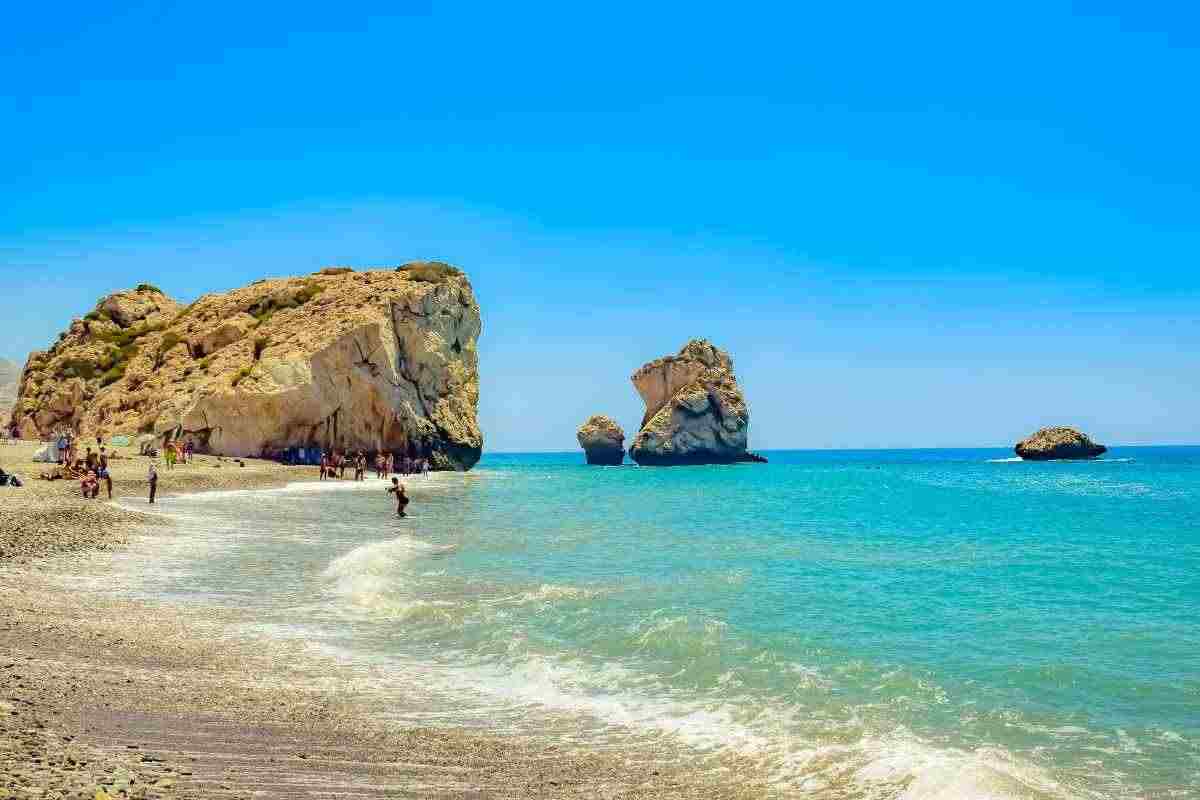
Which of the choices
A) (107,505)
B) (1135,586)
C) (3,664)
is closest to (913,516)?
(1135,586)

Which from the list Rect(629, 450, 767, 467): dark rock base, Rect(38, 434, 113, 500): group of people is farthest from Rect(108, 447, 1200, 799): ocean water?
Rect(629, 450, 767, 467): dark rock base

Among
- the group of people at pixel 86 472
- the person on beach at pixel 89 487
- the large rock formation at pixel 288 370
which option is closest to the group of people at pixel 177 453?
the large rock formation at pixel 288 370

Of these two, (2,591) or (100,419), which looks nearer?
(2,591)

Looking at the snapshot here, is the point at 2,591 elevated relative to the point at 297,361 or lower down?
lower down

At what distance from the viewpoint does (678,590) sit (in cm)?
1741

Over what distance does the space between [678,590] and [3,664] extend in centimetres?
1128

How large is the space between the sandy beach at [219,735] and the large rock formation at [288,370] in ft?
170

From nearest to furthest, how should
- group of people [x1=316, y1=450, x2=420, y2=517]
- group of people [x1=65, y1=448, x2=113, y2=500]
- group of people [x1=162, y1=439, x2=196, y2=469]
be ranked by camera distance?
group of people [x1=65, y1=448, x2=113, y2=500] < group of people [x1=162, y1=439, x2=196, y2=469] < group of people [x1=316, y1=450, x2=420, y2=517]

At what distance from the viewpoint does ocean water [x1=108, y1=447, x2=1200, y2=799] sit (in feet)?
26.9

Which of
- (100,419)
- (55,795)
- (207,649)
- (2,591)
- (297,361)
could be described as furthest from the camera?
(100,419)

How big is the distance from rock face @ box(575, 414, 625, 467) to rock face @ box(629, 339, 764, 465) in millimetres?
8676

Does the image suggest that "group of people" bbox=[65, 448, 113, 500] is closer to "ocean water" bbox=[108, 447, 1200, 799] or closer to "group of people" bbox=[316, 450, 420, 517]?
"ocean water" bbox=[108, 447, 1200, 799]

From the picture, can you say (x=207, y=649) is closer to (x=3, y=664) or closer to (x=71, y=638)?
(x=71, y=638)

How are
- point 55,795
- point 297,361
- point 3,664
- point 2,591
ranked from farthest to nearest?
1. point 297,361
2. point 2,591
3. point 3,664
4. point 55,795
